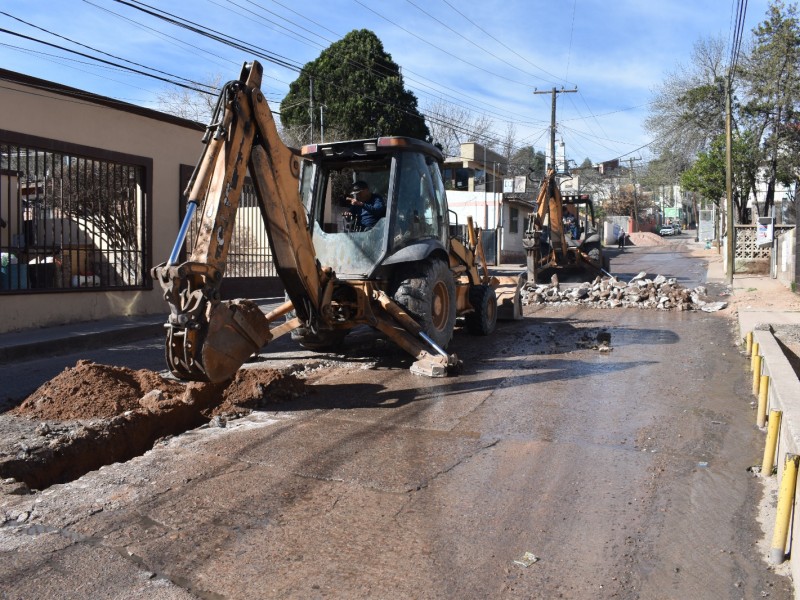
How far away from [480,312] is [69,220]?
294 inches

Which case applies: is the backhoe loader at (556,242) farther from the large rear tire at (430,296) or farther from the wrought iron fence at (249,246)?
the large rear tire at (430,296)

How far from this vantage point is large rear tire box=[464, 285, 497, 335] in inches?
448

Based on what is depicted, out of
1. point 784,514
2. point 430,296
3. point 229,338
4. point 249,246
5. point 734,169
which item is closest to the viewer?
point 784,514

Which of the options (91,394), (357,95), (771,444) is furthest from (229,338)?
(357,95)

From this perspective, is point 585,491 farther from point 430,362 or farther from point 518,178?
point 518,178

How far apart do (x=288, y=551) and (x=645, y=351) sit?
769cm

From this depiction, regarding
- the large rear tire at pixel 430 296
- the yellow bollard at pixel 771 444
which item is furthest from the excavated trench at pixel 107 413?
the yellow bollard at pixel 771 444

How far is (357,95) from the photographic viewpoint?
32469 mm

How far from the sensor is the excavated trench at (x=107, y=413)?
5.37 metres

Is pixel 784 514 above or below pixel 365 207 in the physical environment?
below

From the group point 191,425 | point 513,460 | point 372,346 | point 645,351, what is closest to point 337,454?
point 513,460

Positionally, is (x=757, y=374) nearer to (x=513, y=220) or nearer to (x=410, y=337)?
(x=410, y=337)

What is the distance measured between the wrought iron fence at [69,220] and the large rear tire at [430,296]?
6805mm

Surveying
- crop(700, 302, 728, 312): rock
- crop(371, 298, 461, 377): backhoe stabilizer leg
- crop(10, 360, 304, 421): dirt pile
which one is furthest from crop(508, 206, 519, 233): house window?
crop(10, 360, 304, 421): dirt pile
